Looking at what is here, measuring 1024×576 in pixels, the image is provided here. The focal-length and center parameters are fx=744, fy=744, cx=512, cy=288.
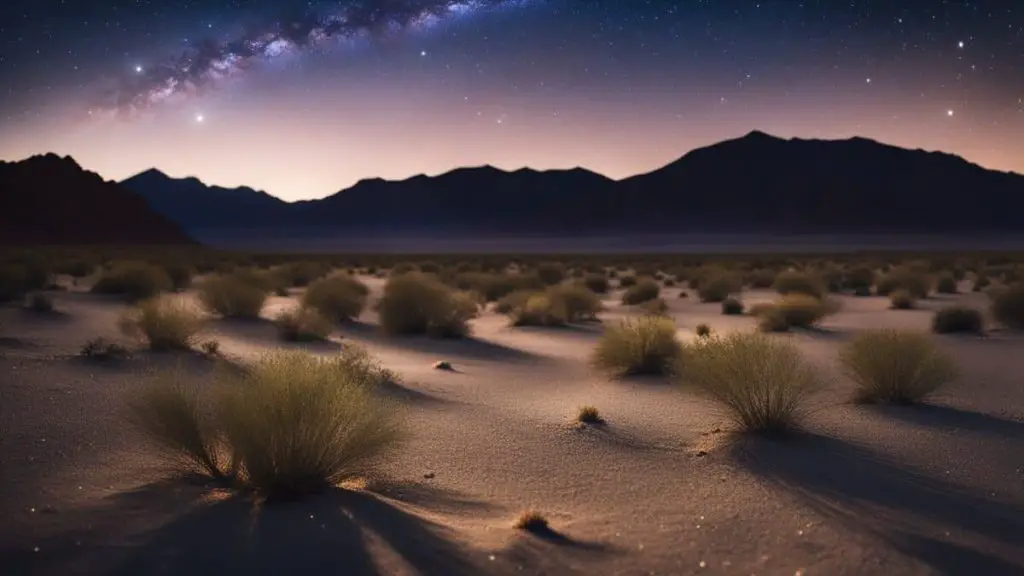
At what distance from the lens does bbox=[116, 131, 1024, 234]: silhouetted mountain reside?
125m

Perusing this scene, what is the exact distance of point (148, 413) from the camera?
638cm

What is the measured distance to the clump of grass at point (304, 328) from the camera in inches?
606

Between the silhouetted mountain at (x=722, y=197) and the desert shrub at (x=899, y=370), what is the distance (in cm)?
11770

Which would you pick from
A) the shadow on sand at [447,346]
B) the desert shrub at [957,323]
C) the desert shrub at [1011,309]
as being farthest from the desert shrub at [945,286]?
the shadow on sand at [447,346]

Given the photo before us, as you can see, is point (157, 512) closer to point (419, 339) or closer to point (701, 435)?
point (701, 435)

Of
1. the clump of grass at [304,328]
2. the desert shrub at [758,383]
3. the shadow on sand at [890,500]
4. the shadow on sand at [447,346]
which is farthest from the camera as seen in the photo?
the clump of grass at [304,328]

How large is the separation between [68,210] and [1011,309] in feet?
346

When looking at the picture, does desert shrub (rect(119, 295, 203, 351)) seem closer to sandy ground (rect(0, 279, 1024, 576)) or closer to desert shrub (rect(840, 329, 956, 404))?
sandy ground (rect(0, 279, 1024, 576))

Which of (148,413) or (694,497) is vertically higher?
(148,413)

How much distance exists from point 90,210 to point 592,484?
108m

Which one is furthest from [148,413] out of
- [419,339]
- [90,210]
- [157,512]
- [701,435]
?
[90,210]

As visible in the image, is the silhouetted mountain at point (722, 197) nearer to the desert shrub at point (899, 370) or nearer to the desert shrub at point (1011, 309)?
the desert shrub at point (1011, 309)

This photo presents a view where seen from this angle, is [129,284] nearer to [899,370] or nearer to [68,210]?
[899,370]

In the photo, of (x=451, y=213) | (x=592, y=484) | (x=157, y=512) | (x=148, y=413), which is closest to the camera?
(x=157, y=512)
